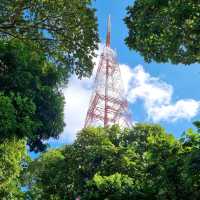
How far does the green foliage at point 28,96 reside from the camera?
1382 centimetres

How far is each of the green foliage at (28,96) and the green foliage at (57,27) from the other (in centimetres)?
60

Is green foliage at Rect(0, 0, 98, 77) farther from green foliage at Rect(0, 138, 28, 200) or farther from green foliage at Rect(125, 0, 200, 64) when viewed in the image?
green foliage at Rect(0, 138, 28, 200)

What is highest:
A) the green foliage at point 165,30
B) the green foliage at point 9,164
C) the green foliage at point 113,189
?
the green foliage at point 9,164

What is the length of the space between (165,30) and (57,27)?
12.9 ft

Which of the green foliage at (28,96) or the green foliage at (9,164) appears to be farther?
the green foliage at (9,164)

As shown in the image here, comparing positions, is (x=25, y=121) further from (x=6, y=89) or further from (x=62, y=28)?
(x=62, y=28)

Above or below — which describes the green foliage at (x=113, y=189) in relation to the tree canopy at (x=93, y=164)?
below

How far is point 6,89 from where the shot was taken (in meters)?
15.5

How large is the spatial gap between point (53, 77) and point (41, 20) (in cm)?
477

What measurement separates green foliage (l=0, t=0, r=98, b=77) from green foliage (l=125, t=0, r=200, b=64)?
177 centimetres

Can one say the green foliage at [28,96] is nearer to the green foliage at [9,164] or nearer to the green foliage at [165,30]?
the green foliage at [9,164]

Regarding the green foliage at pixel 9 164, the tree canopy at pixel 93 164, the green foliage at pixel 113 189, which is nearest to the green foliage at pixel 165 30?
the green foliage at pixel 113 189

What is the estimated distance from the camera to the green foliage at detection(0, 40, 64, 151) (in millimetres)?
13818

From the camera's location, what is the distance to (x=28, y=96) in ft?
52.7
